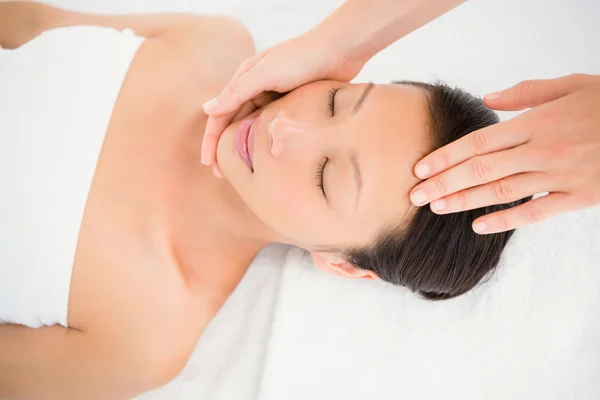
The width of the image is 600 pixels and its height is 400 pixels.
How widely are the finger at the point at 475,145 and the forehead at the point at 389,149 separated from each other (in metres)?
0.05

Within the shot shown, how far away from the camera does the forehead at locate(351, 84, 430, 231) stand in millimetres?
1000

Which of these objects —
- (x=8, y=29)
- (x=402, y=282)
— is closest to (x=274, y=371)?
(x=402, y=282)

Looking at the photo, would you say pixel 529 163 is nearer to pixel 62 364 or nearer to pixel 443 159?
pixel 443 159

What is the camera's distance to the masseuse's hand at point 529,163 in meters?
0.89

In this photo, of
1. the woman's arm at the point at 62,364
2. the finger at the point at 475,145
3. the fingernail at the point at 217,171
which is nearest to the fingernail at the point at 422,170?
the finger at the point at 475,145

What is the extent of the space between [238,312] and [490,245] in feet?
2.41

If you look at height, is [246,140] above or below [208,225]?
above

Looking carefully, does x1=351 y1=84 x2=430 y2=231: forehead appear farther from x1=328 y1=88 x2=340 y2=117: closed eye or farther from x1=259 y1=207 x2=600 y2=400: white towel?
x1=259 y1=207 x2=600 y2=400: white towel

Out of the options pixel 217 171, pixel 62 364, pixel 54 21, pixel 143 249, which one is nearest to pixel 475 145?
pixel 217 171

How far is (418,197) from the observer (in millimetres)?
980

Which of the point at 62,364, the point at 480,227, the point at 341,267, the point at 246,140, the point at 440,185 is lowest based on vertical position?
the point at 62,364

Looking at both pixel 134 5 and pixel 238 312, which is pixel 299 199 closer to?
pixel 238 312

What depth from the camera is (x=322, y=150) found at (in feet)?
3.40

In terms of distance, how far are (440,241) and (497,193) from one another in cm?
19
